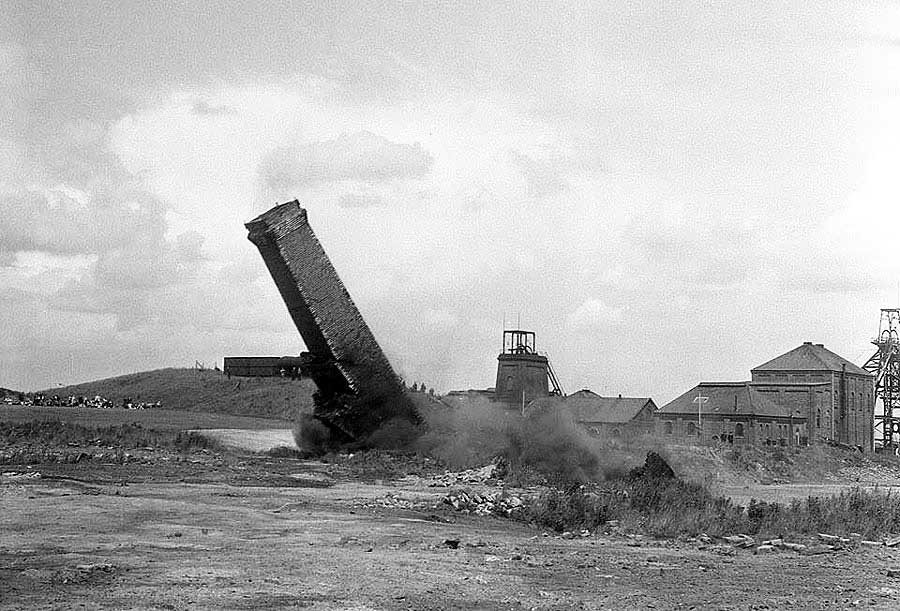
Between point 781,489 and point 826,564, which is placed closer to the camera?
point 826,564

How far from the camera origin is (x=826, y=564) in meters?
16.4

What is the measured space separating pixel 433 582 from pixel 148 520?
7168 mm

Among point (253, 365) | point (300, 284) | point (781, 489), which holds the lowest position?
point (781, 489)

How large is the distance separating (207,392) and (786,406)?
144 feet

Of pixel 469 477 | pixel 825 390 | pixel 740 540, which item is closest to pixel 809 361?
pixel 825 390

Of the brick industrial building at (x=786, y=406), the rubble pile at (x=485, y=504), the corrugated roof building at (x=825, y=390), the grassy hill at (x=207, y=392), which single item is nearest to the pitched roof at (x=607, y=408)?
the brick industrial building at (x=786, y=406)

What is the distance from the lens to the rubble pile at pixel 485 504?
71.2ft

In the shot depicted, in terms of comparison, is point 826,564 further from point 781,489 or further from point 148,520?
point 781,489

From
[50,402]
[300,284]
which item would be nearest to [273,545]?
[300,284]

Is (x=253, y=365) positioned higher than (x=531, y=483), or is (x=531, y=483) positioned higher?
(x=253, y=365)

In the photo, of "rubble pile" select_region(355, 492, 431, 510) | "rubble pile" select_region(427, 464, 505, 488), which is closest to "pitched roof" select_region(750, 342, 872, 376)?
"rubble pile" select_region(427, 464, 505, 488)

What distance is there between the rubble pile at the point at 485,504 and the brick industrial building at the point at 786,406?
36621 mm

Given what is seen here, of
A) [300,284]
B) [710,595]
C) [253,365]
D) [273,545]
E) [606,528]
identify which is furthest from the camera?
[253,365]

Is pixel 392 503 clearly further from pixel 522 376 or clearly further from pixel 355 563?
pixel 522 376
